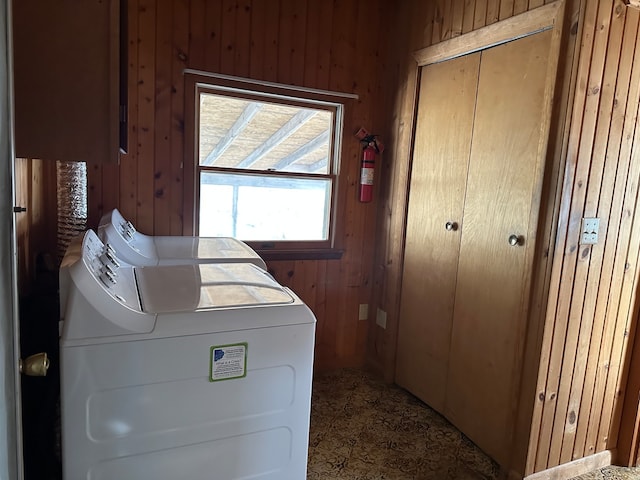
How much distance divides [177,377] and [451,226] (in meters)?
1.72

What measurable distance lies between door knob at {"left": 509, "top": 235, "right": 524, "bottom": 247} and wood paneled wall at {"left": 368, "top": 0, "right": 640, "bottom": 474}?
160 mm

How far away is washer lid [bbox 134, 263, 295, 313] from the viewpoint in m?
1.30

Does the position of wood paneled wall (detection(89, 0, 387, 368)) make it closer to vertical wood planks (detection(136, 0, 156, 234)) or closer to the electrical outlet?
vertical wood planks (detection(136, 0, 156, 234))

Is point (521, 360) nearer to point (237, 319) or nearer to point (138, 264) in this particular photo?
point (237, 319)

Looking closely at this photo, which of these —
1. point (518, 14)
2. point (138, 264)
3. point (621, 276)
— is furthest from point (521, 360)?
point (138, 264)

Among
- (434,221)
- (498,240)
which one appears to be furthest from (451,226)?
(498,240)

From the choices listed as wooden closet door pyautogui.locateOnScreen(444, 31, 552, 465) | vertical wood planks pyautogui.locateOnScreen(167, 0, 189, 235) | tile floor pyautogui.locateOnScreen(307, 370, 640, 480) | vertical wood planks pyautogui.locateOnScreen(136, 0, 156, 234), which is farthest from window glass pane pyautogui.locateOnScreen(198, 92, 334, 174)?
tile floor pyautogui.locateOnScreen(307, 370, 640, 480)

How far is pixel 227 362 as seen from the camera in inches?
49.7

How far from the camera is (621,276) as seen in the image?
6.59 ft

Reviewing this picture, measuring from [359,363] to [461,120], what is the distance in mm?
1768

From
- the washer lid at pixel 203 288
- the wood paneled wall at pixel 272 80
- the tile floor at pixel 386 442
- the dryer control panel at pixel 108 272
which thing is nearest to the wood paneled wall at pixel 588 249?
the tile floor at pixel 386 442

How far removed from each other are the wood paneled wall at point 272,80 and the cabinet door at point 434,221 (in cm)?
38

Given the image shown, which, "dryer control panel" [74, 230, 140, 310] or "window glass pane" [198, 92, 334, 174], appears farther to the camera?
"window glass pane" [198, 92, 334, 174]

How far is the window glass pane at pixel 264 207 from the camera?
8.51 ft
